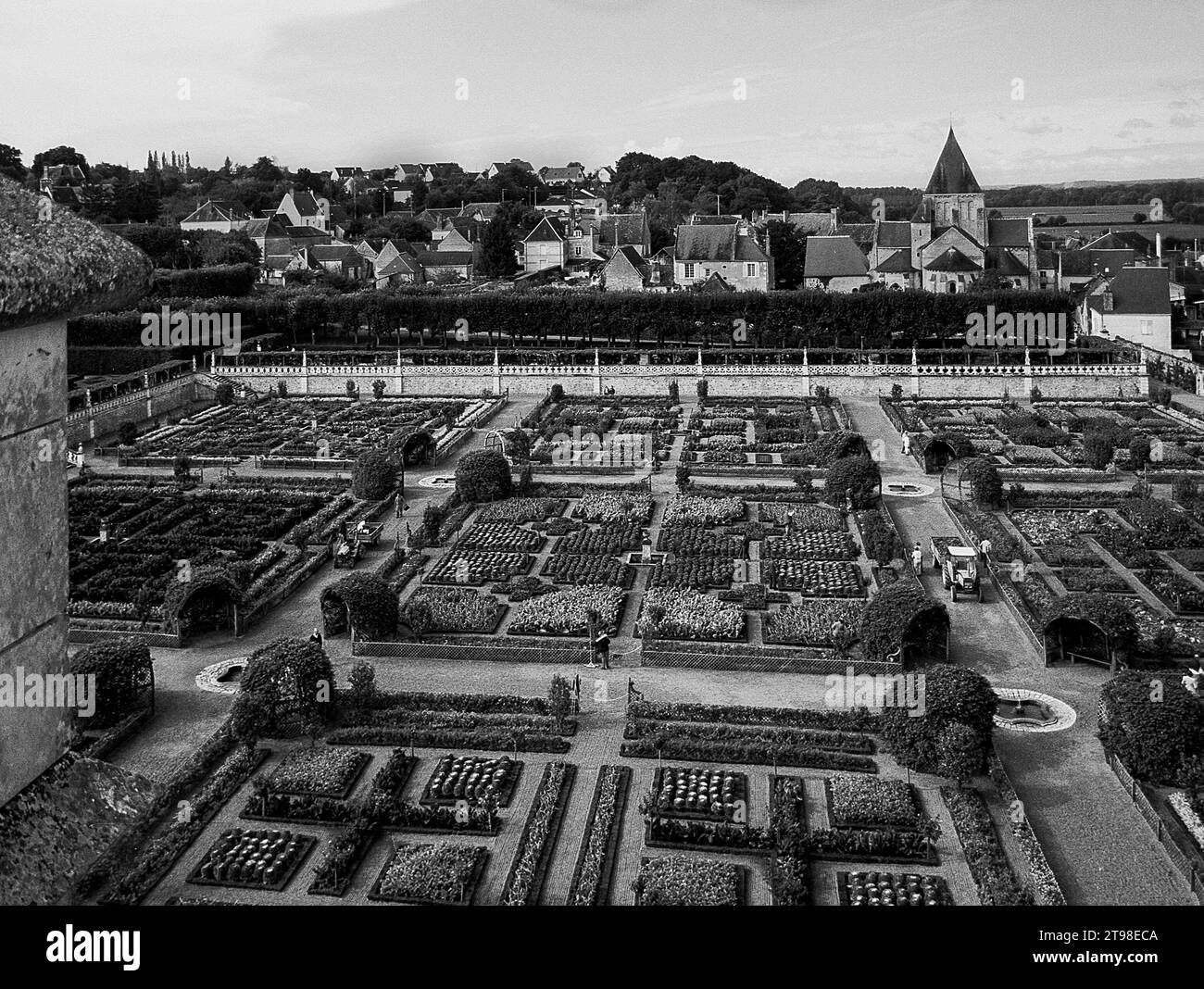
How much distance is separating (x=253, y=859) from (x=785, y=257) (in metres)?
66.4

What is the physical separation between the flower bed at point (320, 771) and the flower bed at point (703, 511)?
1410 centimetres

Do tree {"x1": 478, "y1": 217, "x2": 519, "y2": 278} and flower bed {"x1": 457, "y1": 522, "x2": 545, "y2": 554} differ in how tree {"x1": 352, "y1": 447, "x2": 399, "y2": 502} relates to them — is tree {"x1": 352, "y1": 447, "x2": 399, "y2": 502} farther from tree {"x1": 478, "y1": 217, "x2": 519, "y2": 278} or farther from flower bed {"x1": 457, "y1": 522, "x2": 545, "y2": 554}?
tree {"x1": 478, "y1": 217, "x2": 519, "y2": 278}

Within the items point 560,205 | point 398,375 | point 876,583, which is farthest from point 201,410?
point 560,205

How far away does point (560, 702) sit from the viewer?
765 inches

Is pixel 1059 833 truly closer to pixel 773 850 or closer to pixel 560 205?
pixel 773 850

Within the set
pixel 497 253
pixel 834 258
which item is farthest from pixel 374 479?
pixel 497 253

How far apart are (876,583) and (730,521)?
5808 mm

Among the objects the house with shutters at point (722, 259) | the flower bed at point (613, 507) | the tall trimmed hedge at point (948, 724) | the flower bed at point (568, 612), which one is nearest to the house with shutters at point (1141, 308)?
the house with shutters at point (722, 259)

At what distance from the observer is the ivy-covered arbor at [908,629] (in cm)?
2142

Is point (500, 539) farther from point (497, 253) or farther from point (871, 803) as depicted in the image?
point (497, 253)

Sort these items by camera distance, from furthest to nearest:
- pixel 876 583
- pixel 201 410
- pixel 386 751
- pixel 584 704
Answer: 1. pixel 201 410
2. pixel 876 583
3. pixel 584 704
4. pixel 386 751

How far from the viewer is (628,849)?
1585 cm
